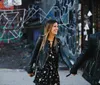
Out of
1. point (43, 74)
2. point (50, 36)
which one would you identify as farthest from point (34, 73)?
point (50, 36)

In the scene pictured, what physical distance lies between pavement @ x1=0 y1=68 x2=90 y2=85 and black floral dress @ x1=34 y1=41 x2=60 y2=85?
9.69ft

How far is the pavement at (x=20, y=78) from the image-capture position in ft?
28.7

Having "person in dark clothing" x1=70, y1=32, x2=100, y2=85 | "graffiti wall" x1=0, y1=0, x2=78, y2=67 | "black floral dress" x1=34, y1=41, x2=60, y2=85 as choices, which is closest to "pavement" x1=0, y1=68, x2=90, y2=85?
"graffiti wall" x1=0, y1=0, x2=78, y2=67

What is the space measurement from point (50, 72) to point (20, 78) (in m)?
3.60

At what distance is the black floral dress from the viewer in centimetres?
570

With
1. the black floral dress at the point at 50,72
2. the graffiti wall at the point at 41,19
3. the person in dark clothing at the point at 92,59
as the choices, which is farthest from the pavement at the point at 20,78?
the person in dark clothing at the point at 92,59

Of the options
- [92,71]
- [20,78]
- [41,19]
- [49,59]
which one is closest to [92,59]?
[92,71]

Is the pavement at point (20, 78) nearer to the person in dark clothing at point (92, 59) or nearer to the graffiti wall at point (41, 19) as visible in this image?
the graffiti wall at point (41, 19)

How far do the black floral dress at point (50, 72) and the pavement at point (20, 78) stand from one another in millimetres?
2953

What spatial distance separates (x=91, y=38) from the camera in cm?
520

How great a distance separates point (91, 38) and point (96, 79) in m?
0.57

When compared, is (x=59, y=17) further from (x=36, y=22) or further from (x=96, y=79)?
(x=96, y=79)

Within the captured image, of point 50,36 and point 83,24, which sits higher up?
point 50,36

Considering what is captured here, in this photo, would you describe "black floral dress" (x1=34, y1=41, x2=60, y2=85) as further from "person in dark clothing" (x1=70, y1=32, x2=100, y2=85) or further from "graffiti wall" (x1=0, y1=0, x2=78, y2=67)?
"graffiti wall" (x1=0, y1=0, x2=78, y2=67)
